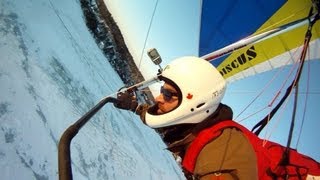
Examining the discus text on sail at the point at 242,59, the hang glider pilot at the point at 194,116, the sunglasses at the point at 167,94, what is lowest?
the discus text on sail at the point at 242,59

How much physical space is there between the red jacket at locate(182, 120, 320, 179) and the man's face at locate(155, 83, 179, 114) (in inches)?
13.4

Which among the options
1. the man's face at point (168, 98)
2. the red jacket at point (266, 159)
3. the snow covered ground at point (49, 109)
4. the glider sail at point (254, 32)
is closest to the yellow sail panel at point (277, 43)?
the glider sail at point (254, 32)

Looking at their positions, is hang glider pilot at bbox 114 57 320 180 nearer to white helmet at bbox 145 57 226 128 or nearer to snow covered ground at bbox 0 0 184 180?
white helmet at bbox 145 57 226 128

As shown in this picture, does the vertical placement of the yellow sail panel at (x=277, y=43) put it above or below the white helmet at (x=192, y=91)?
below

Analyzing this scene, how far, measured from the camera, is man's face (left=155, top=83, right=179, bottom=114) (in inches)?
91.1

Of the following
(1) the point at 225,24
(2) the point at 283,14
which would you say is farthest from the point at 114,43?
(2) the point at 283,14

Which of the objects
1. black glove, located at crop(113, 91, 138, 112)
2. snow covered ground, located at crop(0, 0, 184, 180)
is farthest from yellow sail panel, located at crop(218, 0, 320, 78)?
snow covered ground, located at crop(0, 0, 184, 180)

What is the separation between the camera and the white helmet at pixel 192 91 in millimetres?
2227

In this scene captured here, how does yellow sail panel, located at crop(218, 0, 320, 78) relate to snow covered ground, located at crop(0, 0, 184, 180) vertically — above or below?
below

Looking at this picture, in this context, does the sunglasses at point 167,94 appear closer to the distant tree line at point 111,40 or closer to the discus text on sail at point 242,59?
the discus text on sail at point 242,59

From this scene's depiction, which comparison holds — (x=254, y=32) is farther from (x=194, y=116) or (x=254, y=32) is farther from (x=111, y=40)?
(x=111, y=40)

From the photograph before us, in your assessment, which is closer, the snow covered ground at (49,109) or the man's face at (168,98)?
the man's face at (168,98)

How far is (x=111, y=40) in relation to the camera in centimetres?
1748

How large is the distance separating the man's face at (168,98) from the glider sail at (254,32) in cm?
208
